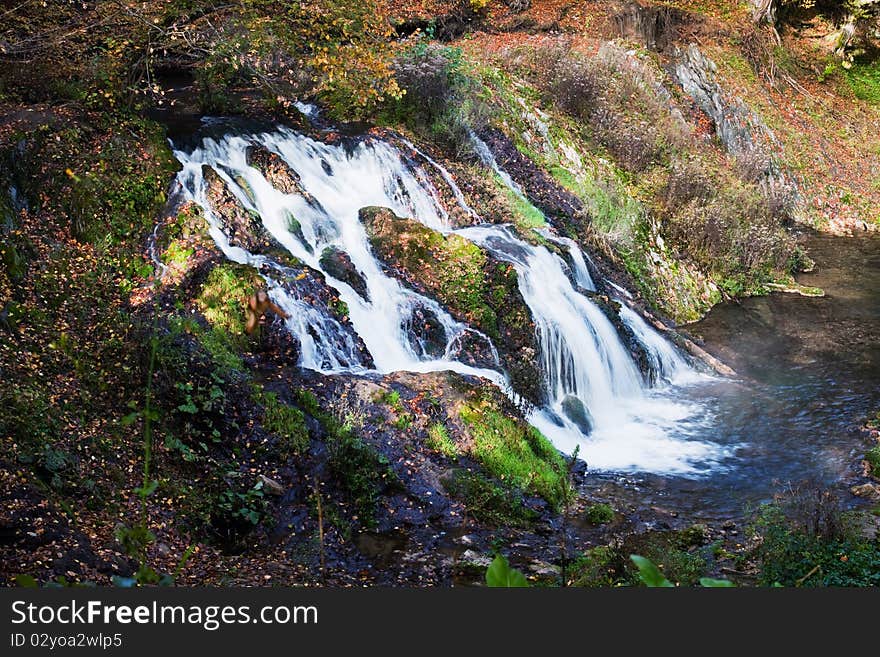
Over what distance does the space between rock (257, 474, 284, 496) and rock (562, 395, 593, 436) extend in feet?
16.7

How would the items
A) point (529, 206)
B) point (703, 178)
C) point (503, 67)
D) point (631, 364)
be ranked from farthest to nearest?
point (503, 67)
point (703, 178)
point (529, 206)
point (631, 364)

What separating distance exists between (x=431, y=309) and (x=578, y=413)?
270 cm

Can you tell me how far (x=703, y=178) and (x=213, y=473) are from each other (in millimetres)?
14544

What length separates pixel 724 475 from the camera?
9648 mm

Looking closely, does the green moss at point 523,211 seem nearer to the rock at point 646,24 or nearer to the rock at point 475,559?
the rock at point 475,559

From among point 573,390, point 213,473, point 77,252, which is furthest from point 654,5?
point 213,473

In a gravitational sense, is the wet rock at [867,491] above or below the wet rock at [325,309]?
below

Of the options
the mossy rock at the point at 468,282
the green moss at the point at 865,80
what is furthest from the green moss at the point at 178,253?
the green moss at the point at 865,80

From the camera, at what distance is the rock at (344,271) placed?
11.0 metres

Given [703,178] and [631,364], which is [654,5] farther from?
[631,364]

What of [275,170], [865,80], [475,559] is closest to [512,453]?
[475,559]

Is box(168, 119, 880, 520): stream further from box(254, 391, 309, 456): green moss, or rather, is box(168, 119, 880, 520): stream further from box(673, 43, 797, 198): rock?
box(673, 43, 797, 198): rock

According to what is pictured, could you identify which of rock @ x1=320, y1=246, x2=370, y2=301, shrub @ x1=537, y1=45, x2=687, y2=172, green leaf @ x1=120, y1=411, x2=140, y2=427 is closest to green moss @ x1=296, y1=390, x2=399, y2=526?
rock @ x1=320, y1=246, x2=370, y2=301

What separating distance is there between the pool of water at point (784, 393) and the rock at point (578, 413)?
143cm
